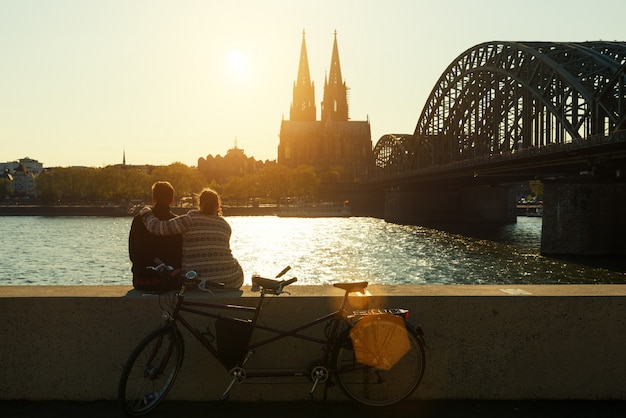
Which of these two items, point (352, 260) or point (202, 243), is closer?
point (202, 243)

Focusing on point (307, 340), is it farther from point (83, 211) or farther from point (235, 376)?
point (83, 211)

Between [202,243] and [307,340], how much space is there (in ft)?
4.60

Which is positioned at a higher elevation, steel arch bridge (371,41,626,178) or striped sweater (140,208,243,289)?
steel arch bridge (371,41,626,178)

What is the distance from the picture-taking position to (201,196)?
7.49 metres

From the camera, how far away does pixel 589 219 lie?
2048 inches

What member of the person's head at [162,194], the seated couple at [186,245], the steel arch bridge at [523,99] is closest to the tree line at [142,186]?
the steel arch bridge at [523,99]

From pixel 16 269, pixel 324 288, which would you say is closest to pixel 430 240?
pixel 16 269

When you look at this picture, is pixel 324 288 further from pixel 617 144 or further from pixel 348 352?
pixel 617 144

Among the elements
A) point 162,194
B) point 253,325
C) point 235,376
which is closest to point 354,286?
point 253,325

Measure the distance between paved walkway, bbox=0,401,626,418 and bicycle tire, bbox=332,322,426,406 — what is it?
131mm

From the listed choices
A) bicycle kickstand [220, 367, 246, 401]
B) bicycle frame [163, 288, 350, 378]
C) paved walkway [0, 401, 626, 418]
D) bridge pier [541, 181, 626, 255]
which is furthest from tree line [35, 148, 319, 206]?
bicycle kickstand [220, 367, 246, 401]

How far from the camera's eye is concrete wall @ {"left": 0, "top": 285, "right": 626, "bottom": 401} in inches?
269

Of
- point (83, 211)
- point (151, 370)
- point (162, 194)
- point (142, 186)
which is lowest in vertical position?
point (83, 211)

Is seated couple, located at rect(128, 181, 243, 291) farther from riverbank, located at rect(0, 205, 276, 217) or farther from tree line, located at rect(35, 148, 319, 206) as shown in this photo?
tree line, located at rect(35, 148, 319, 206)
